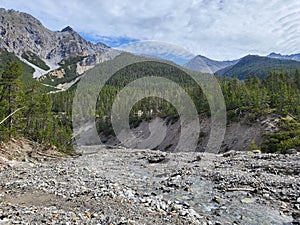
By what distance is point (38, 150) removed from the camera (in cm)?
3547

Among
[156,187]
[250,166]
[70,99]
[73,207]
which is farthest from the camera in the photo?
[70,99]

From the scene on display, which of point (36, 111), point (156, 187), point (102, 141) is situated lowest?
point (102, 141)

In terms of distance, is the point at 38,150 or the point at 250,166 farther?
the point at 38,150

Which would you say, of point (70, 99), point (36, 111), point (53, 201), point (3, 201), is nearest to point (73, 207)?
point (53, 201)

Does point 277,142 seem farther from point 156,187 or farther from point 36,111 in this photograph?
point 36,111

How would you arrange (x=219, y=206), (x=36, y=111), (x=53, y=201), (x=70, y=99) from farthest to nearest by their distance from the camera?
1. (x=70, y=99)
2. (x=36, y=111)
3. (x=219, y=206)
4. (x=53, y=201)

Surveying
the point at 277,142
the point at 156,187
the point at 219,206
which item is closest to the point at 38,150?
the point at 156,187

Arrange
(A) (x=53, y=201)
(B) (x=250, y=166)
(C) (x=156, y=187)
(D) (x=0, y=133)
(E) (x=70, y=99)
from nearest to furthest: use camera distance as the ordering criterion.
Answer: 1. (A) (x=53, y=201)
2. (C) (x=156, y=187)
3. (B) (x=250, y=166)
4. (D) (x=0, y=133)
5. (E) (x=70, y=99)

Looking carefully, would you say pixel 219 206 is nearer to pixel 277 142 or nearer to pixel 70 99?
pixel 277 142

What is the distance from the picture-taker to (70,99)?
162 metres

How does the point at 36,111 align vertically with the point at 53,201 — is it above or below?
above

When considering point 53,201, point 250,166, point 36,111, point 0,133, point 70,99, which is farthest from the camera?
point 70,99

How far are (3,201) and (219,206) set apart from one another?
1104 centimetres

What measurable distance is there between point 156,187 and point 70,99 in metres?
153
